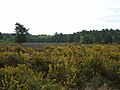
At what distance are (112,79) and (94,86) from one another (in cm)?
115

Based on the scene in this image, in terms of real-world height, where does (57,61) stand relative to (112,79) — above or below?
above

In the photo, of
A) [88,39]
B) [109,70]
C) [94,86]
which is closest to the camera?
[94,86]

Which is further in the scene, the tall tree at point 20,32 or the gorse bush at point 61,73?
the tall tree at point 20,32

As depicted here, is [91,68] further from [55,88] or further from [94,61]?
[55,88]

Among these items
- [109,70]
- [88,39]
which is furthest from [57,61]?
[88,39]

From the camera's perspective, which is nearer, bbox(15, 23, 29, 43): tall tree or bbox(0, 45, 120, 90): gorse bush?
bbox(0, 45, 120, 90): gorse bush

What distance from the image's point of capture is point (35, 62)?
11273mm

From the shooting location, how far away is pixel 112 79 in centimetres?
1030

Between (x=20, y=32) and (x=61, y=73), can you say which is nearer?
(x=61, y=73)

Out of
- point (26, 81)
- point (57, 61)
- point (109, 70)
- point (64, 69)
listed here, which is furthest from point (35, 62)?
point (26, 81)

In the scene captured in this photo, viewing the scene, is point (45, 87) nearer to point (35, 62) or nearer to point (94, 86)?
point (94, 86)

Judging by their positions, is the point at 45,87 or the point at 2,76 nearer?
the point at 45,87

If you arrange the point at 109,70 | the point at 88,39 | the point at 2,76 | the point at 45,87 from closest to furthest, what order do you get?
the point at 45,87 < the point at 2,76 < the point at 109,70 < the point at 88,39

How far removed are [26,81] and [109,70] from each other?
3964mm
